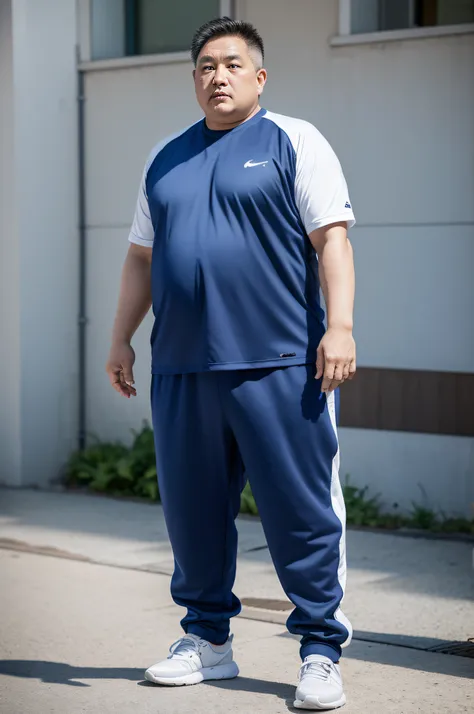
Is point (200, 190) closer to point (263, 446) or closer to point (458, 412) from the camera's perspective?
point (263, 446)

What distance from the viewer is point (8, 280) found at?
8.29 meters

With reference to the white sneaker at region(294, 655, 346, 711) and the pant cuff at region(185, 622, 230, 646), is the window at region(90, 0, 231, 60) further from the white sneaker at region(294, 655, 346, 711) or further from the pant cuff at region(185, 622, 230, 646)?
the white sneaker at region(294, 655, 346, 711)

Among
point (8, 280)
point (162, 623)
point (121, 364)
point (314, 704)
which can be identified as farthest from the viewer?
point (8, 280)

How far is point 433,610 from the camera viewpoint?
518 cm

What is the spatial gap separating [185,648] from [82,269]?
4.92 m

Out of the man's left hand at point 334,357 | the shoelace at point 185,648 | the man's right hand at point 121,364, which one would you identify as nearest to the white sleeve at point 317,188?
the man's left hand at point 334,357

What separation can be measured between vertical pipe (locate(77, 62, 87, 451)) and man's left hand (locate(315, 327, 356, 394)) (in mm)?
5013

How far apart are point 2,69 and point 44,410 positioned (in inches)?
89.2

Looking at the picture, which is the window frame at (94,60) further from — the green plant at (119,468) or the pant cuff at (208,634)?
the pant cuff at (208,634)

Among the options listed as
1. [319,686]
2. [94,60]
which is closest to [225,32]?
[319,686]

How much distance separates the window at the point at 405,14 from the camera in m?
7.38

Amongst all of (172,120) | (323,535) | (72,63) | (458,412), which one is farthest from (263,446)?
(72,63)

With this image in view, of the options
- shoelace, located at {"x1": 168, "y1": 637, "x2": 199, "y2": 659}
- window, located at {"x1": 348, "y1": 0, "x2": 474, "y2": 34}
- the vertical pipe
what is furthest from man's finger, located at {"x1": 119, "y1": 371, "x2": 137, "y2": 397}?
the vertical pipe

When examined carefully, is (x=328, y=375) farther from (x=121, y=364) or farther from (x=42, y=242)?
(x=42, y=242)
